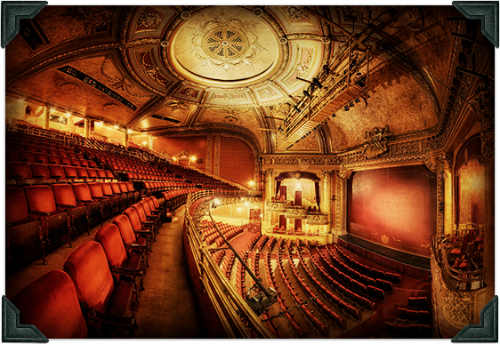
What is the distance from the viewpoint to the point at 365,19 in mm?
2664

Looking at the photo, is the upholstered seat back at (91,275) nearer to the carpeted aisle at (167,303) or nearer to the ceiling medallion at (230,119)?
the carpeted aisle at (167,303)

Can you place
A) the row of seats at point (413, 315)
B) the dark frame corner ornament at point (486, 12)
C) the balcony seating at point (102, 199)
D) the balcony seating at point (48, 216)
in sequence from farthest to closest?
the row of seats at point (413, 315), the balcony seating at point (102, 199), the balcony seating at point (48, 216), the dark frame corner ornament at point (486, 12)

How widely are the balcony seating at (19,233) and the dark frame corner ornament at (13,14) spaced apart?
0.78m

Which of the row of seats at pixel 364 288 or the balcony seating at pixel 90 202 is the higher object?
the balcony seating at pixel 90 202

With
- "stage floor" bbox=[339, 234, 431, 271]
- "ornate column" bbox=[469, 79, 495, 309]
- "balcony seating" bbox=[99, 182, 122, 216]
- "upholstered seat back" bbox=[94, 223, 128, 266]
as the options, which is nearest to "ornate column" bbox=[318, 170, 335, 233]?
"stage floor" bbox=[339, 234, 431, 271]

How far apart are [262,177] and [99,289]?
23.4 ft

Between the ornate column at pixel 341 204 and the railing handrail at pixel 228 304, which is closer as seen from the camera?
the railing handrail at pixel 228 304

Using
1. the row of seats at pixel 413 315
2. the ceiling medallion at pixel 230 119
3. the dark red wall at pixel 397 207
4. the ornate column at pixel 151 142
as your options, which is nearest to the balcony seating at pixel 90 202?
the row of seats at pixel 413 315

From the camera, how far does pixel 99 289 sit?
0.76 metres

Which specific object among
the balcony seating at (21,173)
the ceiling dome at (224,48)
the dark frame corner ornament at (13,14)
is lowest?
the balcony seating at (21,173)

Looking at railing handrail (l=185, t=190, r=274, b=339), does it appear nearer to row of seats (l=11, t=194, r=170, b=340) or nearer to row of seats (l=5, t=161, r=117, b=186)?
row of seats (l=11, t=194, r=170, b=340)

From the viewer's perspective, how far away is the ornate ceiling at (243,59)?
2688 mm

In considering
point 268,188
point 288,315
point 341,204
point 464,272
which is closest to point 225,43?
point 464,272

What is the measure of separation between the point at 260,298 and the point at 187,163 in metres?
8.02
